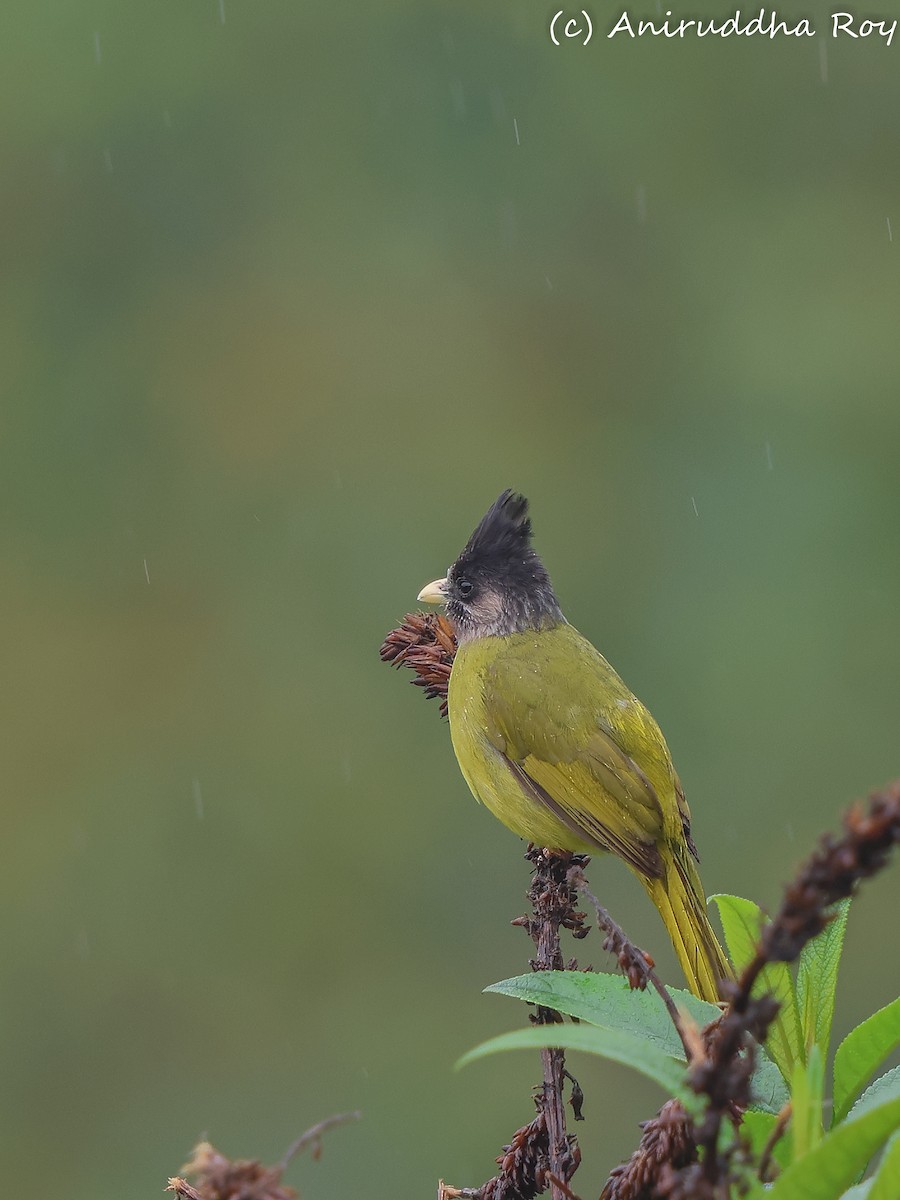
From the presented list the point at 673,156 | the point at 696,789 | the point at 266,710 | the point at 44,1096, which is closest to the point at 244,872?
Answer: the point at 266,710

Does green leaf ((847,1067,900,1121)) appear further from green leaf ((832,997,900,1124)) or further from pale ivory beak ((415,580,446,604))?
pale ivory beak ((415,580,446,604))

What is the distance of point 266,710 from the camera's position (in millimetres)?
6621

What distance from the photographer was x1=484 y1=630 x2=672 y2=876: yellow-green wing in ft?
9.11

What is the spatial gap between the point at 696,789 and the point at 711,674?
1.61 ft

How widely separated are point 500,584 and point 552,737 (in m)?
0.43

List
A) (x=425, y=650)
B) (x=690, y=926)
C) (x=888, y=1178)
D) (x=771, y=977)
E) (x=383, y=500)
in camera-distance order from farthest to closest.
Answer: (x=383, y=500) < (x=690, y=926) < (x=425, y=650) < (x=771, y=977) < (x=888, y=1178)

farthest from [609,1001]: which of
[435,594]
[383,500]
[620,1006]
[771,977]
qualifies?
[383,500]

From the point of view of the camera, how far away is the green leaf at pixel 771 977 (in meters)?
0.99

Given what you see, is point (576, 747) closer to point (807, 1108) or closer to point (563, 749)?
point (563, 749)

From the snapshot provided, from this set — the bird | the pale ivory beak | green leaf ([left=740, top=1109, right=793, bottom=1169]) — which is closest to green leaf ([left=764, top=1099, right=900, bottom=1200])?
green leaf ([left=740, top=1109, right=793, bottom=1169])

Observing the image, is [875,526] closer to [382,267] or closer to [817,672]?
[817,672]

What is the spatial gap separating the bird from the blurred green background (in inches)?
79.3

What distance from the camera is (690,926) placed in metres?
2.53

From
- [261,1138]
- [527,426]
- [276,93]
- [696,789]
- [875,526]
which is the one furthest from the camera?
[276,93]
